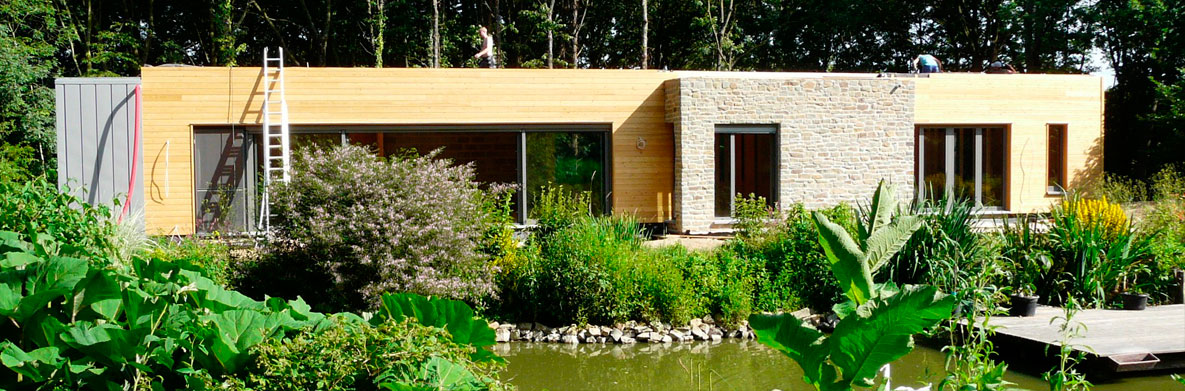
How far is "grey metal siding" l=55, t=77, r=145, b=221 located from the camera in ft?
43.0

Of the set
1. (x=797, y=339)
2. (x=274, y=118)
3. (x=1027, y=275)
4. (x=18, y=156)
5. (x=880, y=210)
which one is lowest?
(x=1027, y=275)

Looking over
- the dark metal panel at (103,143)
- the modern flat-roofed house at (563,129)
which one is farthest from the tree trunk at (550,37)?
the dark metal panel at (103,143)

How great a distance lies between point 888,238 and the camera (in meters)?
2.87

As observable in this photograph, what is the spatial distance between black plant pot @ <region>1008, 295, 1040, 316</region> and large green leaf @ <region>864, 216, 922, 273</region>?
6450 mm

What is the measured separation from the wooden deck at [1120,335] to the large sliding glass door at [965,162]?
679cm

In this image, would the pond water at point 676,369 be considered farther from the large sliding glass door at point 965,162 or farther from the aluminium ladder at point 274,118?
the large sliding glass door at point 965,162

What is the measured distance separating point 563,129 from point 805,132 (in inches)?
142

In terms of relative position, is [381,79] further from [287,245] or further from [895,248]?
[895,248]

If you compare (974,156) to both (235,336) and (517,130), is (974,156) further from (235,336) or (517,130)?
(235,336)

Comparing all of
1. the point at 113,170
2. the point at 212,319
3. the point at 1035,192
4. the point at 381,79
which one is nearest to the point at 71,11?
the point at 113,170

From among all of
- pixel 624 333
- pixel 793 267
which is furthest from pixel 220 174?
pixel 793 267

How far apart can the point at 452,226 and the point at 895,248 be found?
21.9 feet

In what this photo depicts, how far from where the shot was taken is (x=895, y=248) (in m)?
2.90

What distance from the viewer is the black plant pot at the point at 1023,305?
8.64 m
